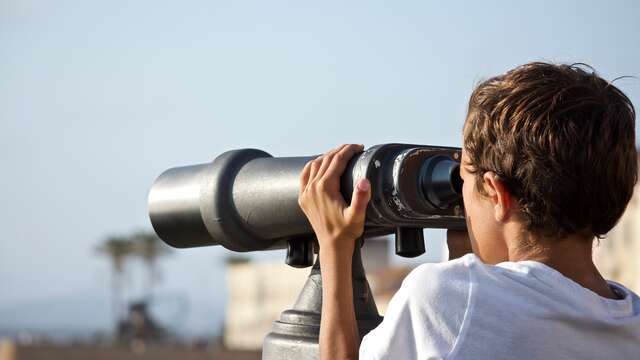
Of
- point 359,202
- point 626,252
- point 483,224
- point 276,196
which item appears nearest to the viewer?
point 483,224

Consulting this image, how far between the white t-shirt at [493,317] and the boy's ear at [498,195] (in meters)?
0.07

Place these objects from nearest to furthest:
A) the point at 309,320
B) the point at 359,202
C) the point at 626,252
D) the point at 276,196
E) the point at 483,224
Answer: the point at 483,224
the point at 359,202
the point at 309,320
the point at 276,196
the point at 626,252

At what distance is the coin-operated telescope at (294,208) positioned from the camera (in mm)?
1785

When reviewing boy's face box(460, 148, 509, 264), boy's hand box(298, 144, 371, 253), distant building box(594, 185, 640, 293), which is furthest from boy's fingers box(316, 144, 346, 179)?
distant building box(594, 185, 640, 293)

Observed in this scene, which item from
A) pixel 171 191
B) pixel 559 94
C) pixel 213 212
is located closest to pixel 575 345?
pixel 559 94

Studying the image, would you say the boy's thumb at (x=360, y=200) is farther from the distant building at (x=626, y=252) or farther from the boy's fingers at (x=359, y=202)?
the distant building at (x=626, y=252)

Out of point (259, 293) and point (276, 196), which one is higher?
point (276, 196)

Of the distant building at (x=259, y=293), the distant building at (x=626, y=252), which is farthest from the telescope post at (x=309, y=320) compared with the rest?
the distant building at (x=259, y=293)

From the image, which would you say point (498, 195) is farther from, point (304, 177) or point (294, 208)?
point (294, 208)

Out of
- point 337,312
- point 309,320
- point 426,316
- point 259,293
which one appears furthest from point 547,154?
point 259,293

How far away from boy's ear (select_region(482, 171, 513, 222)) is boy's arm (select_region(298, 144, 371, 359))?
0.73 feet

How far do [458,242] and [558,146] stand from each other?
0.64m

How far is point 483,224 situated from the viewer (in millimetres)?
1536

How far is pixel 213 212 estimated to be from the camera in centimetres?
215
